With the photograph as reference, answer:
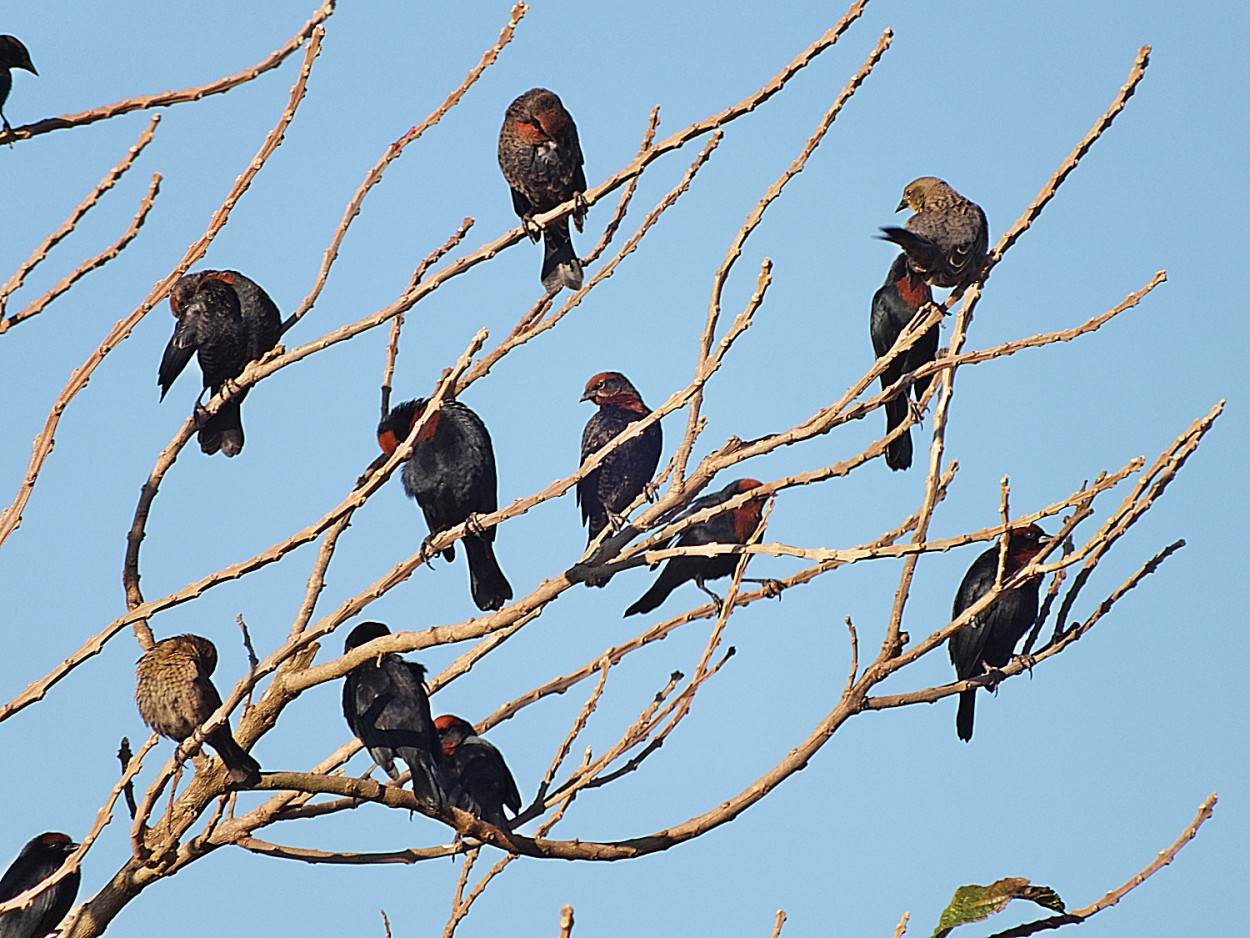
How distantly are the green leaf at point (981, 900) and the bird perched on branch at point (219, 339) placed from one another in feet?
17.3

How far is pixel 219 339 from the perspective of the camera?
7.17 m

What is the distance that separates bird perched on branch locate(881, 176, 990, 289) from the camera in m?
5.11

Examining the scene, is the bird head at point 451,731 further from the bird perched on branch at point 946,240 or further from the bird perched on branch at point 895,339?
the bird perched on branch at point 946,240

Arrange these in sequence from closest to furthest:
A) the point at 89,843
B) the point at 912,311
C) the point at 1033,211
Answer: the point at 89,843
the point at 1033,211
the point at 912,311

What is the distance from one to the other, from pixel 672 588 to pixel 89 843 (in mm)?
5245

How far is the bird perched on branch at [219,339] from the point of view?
7.16m

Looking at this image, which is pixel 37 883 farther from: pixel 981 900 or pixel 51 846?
pixel 981 900

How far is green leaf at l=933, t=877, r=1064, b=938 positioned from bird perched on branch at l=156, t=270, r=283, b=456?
17.3ft

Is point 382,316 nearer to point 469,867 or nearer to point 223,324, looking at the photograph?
point 469,867

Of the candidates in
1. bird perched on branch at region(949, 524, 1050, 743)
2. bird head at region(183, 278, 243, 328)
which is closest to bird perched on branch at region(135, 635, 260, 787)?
bird head at region(183, 278, 243, 328)

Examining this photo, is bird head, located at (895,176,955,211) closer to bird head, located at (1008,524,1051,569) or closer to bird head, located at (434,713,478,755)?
bird head, located at (1008,524,1051,569)

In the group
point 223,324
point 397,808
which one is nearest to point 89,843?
point 397,808

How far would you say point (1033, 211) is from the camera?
140 inches

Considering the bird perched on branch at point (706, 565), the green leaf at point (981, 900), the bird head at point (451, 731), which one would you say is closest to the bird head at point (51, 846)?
the bird head at point (451, 731)
